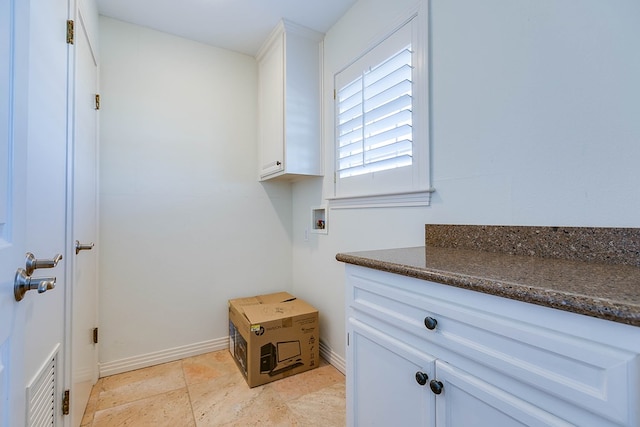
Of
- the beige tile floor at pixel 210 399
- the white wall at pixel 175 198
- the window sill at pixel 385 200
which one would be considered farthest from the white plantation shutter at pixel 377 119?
the beige tile floor at pixel 210 399

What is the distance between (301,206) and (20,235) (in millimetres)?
1845

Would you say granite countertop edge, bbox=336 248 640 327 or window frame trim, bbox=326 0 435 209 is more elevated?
window frame trim, bbox=326 0 435 209

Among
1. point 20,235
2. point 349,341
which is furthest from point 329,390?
point 20,235

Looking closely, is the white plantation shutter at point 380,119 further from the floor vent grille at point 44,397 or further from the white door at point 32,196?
the floor vent grille at point 44,397

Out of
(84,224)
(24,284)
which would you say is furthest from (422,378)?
(84,224)

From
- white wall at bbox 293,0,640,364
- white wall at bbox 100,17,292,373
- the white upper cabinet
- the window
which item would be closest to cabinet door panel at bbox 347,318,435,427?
white wall at bbox 293,0,640,364

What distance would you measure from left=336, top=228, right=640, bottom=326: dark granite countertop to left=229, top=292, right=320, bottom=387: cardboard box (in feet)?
3.43

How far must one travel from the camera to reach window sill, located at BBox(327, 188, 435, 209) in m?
1.37

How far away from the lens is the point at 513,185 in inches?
41.3

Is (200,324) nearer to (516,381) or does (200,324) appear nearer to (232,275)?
(232,275)

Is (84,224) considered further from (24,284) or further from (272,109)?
(272,109)

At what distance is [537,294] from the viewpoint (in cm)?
56

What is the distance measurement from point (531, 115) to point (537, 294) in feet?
2.44

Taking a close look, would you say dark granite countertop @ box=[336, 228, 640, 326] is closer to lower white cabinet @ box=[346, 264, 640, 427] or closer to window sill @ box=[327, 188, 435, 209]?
lower white cabinet @ box=[346, 264, 640, 427]
